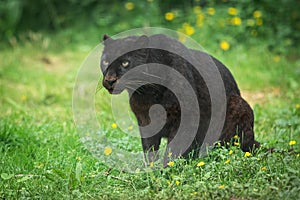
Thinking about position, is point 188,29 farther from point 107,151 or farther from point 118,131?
point 107,151

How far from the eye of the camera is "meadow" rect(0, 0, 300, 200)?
10.4 feet

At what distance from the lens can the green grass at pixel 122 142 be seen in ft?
10.3

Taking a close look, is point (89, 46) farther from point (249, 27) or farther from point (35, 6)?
point (249, 27)

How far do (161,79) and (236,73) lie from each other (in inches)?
130

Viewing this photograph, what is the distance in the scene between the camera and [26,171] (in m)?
3.70

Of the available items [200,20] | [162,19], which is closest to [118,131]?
[200,20]

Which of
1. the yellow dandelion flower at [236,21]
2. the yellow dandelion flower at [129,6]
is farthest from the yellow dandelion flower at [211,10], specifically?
the yellow dandelion flower at [129,6]

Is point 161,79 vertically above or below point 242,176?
above

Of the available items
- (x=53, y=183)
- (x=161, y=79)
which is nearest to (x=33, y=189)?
(x=53, y=183)

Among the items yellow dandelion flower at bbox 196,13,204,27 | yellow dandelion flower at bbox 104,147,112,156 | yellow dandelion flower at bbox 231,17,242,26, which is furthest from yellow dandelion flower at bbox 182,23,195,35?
yellow dandelion flower at bbox 104,147,112,156

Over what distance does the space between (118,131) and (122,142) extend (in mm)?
436

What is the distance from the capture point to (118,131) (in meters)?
4.71

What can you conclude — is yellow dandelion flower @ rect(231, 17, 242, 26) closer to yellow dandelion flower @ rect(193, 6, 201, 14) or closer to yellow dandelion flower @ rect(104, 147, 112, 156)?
yellow dandelion flower @ rect(193, 6, 201, 14)

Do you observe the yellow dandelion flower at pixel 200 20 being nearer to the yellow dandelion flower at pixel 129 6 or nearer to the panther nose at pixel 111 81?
the yellow dandelion flower at pixel 129 6
